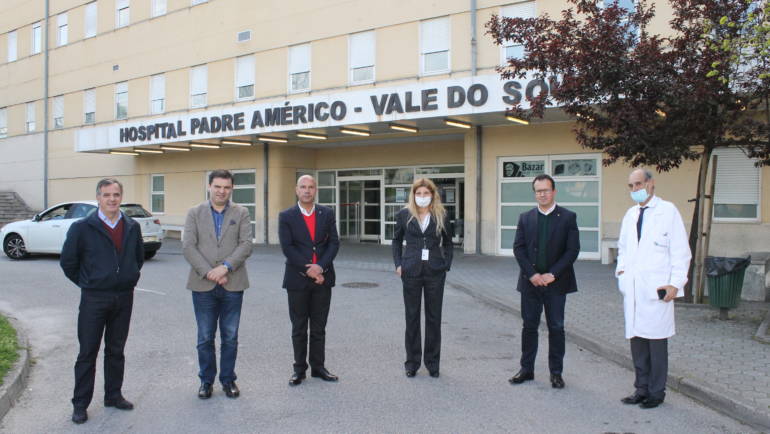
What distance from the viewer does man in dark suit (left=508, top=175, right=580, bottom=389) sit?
5449mm

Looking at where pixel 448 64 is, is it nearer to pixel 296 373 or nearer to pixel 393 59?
pixel 393 59

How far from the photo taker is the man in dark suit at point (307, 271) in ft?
18.0

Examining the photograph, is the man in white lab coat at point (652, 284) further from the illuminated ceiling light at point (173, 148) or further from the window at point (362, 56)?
the illuminated ceiling light at point (173, 148)

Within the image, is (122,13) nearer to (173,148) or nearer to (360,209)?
(173,148)

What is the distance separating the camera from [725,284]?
7.82 m

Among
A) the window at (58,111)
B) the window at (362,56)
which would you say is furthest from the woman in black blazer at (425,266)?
the window at (58,111)

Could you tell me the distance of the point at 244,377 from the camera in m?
5.73

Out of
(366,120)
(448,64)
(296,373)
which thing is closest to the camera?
(296,373)

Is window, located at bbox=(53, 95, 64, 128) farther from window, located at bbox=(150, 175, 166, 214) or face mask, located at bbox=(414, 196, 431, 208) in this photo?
face mask, located at bbox=(414, 196, 431, 208)

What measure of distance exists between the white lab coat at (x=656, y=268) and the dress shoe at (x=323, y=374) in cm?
261

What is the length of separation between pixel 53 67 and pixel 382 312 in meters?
24.7

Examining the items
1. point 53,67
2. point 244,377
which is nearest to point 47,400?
point 244,377

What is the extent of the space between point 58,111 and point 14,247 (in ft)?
43.7

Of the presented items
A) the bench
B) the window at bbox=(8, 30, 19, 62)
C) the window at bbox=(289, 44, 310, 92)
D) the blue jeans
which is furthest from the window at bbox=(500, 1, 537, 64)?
the window at bbox=(8, 30, 19, 62)
